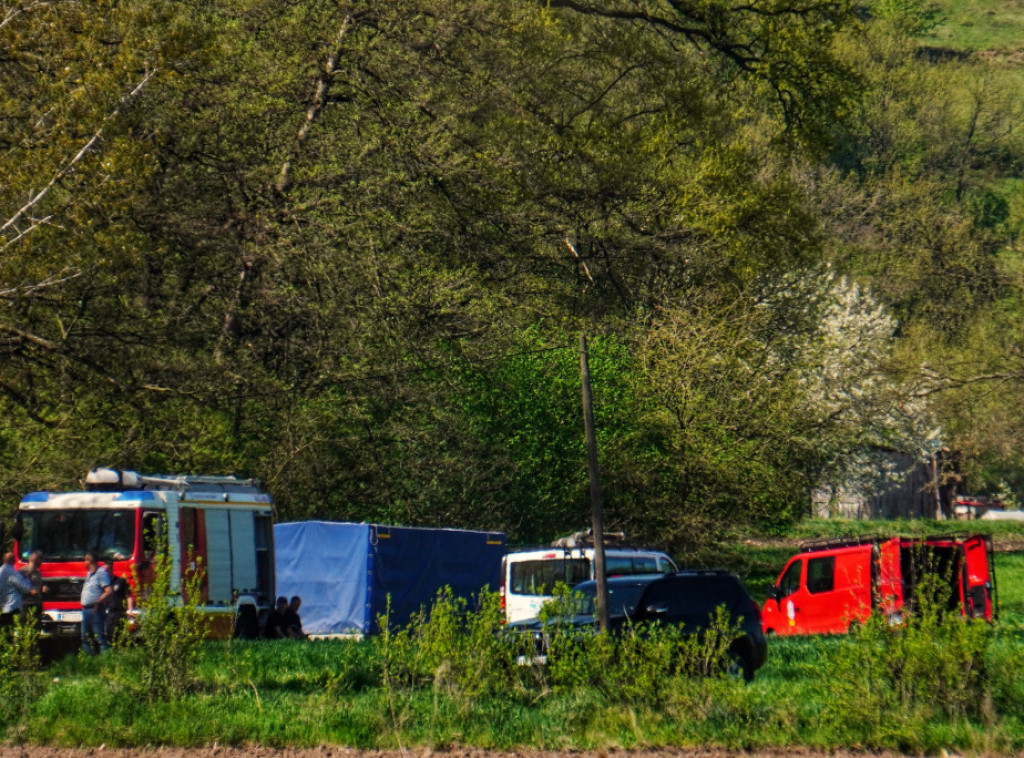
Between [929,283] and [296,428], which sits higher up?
[929,283]

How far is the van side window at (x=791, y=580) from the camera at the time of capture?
26.5 metres

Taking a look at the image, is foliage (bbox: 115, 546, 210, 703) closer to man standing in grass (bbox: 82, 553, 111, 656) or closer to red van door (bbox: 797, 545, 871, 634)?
man standing in grass (bbox: 82, 553, 111, 656)

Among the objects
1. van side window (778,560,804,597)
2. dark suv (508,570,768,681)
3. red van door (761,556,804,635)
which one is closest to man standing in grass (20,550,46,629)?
dark suv (508,570,768,681)

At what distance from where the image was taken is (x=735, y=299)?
120ft

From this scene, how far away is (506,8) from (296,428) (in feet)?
37.7

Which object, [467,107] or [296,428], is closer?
[296,428]

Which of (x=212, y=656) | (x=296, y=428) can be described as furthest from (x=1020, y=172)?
(x=212, y=656)

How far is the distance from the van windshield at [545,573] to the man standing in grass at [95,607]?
24.9 ft

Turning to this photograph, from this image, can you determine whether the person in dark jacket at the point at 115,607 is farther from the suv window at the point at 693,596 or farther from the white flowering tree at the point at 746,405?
the white flowering tree at the point at 746,405

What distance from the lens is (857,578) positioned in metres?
20.7

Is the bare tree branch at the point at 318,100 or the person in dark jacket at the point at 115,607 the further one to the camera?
the bare tree branch at the point at 318,100

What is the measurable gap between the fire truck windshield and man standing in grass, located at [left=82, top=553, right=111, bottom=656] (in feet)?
6.05

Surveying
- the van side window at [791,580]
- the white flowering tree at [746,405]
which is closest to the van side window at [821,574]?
the van side window at [791,580]

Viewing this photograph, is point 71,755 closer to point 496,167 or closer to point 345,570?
point 345,570
